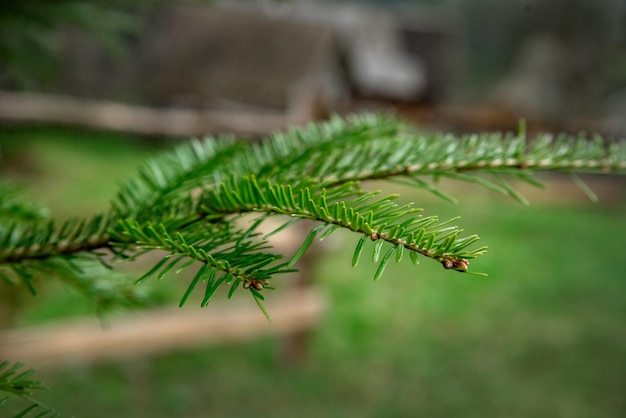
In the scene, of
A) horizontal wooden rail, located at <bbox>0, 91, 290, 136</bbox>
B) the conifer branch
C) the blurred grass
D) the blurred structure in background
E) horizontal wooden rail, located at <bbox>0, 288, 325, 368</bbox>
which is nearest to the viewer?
the conifer branch

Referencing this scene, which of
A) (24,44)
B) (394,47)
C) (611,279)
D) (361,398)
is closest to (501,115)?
(611,279)

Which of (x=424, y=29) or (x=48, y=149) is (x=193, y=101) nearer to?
(x=48, y=149)

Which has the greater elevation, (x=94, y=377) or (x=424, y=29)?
(x=424, y=29)

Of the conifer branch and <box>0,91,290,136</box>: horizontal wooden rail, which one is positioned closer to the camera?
the conifer branch

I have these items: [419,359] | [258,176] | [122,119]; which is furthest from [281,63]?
[258,176]

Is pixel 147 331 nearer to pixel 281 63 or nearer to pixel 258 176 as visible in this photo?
pixel 258 176

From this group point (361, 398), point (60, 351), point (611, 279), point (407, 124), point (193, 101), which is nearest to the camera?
point (407, 124)

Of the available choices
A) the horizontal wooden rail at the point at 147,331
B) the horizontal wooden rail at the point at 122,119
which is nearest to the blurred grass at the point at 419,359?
the horizontal wooden rail at the point at 147,331

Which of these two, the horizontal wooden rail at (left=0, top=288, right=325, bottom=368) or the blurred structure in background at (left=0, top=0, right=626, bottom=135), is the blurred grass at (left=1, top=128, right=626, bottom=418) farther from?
the blurred structure in background at (left=0, top=0, right=626, bottom=135)

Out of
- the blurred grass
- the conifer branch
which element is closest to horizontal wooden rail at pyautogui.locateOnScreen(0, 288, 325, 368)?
the blurred grass
